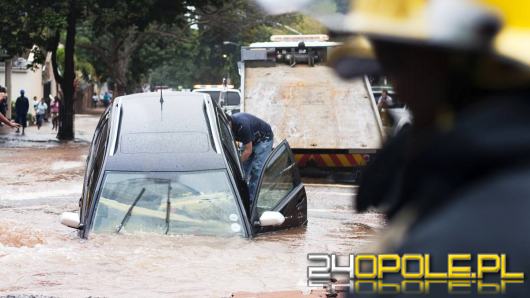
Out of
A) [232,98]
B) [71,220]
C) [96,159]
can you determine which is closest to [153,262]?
[71,220]

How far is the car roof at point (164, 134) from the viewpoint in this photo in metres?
8.84

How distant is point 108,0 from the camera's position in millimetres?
27922

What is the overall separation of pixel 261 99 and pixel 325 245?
8.39m

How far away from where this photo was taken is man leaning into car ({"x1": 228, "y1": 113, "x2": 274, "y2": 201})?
11812mm

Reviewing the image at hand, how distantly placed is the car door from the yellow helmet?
7.61 m

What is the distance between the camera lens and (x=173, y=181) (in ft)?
28.5

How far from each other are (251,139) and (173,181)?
10.9 ft

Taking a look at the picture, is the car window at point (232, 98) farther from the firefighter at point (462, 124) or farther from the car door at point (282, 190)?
the firefighter at point (462, 124)

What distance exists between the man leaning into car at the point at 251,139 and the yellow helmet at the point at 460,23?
32.7 ft

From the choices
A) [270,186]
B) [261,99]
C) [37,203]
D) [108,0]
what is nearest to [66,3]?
[108,0]

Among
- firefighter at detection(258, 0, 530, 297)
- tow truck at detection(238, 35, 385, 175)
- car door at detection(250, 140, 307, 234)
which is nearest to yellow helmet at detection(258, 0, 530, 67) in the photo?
firefighter at detection(258, 0, 530, 297)

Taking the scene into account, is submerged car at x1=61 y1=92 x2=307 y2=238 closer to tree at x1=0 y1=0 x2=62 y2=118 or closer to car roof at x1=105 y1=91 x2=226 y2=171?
car roof at x1=105 y1=91 x2=226 y2=171

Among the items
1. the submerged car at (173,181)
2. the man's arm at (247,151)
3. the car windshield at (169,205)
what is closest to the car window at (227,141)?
the submerged car at (173,181)

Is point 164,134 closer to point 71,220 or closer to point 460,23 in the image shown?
point 71,220
